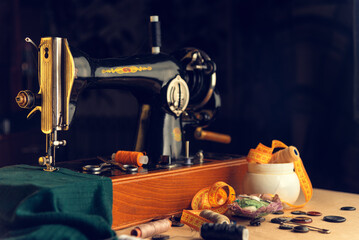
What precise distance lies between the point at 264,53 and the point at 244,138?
44 centimetres

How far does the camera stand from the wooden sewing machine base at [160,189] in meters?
1.34

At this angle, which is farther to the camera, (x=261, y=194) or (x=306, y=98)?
(x=306, y=98)

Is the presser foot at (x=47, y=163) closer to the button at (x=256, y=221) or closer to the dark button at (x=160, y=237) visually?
the dark button at (x=160, y=237)

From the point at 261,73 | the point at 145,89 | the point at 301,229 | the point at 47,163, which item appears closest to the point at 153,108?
the point at 145,89

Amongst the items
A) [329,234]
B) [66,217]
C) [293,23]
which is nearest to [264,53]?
[293,23]

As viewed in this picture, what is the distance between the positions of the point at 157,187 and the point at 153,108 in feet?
1.14

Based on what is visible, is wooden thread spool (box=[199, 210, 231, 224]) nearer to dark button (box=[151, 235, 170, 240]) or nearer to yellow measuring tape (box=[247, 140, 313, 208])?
dark button (box=[151, 235, 170, 240])

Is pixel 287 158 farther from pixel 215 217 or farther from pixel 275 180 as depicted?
pixel 215 217

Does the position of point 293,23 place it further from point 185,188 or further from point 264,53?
point 185,188

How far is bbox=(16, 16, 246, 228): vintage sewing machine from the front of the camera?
1.35 meters

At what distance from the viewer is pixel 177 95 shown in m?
1.70

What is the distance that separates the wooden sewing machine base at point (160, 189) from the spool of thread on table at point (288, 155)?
18 cm

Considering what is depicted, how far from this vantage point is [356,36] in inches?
78.7

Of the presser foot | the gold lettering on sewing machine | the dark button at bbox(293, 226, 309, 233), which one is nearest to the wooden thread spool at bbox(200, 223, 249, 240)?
the dark button at bbox(293, 226, 309, 233)
